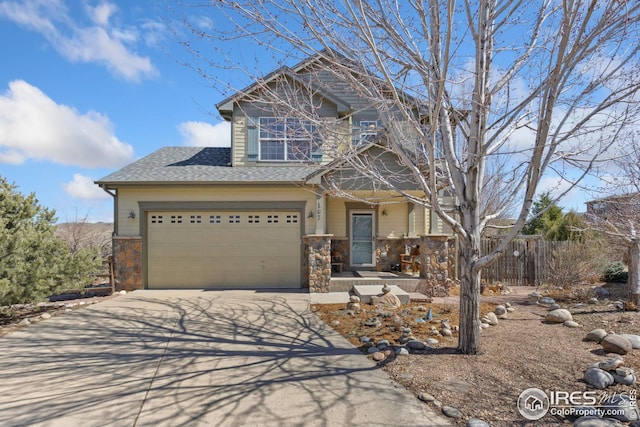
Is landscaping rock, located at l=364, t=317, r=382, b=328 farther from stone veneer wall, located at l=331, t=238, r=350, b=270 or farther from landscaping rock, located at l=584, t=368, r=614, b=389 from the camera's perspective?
stone veneer wall, located at l=331, t=238, r=350, b=270

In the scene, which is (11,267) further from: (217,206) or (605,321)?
(605,321)

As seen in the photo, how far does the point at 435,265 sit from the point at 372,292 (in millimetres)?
2332

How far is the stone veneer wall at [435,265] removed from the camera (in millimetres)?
10312

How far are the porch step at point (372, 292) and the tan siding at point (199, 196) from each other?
2384 millimetres

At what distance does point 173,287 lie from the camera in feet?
36.4

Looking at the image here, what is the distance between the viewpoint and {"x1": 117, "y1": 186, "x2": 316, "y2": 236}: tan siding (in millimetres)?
11055

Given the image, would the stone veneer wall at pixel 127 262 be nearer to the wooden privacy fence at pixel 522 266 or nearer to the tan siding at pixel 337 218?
the tan siding at pixel 337 218

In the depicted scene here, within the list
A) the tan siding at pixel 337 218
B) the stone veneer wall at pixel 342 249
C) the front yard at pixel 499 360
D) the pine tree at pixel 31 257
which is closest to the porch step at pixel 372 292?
the front yard at pixel 499 360

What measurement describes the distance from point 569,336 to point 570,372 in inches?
70.6

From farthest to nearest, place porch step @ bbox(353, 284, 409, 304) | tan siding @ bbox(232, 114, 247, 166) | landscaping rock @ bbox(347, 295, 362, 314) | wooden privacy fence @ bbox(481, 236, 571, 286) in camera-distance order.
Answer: wooden privacy fence @ bbox(481, 236, 571, 286) < tan siding @ bbox(232, 114, 247, 166) < porch step @ bbox(353, 284, 409, 304) < landscaping rock @ bbox(347, 295, 362, 314)

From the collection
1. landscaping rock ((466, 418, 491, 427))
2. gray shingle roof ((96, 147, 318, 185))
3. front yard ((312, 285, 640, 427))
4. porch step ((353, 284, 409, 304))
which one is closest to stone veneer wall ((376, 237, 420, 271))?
porch step ((353, 284, 409, 304))

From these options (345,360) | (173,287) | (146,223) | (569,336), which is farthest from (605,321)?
(146,223)

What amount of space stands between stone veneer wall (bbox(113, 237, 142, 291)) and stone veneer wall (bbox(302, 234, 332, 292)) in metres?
5.10

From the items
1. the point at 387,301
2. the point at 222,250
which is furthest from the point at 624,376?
the point at 222,250
